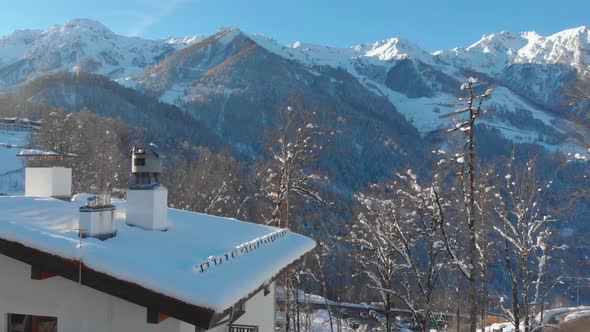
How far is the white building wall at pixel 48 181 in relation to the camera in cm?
786

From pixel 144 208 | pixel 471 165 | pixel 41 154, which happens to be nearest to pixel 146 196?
pixel 144 208

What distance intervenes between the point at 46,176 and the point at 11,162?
156 ft

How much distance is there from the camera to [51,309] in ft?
17.0

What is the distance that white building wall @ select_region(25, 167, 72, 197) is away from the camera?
7.86 metres

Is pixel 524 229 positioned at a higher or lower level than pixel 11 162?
lower

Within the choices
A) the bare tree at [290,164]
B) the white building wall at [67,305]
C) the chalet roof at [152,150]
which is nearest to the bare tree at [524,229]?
the bare tree at [290,164]

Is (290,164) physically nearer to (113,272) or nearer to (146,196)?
(146,196)

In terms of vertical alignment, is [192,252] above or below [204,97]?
below

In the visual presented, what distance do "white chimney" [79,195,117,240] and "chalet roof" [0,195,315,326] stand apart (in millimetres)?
125

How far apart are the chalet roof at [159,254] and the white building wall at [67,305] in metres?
0.55

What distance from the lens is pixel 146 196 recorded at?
662 centimetres

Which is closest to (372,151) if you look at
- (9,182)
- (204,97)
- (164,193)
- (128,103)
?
(204,97)

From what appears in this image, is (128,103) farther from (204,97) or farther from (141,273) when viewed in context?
(141,273)

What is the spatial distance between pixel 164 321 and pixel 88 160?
103 ft
